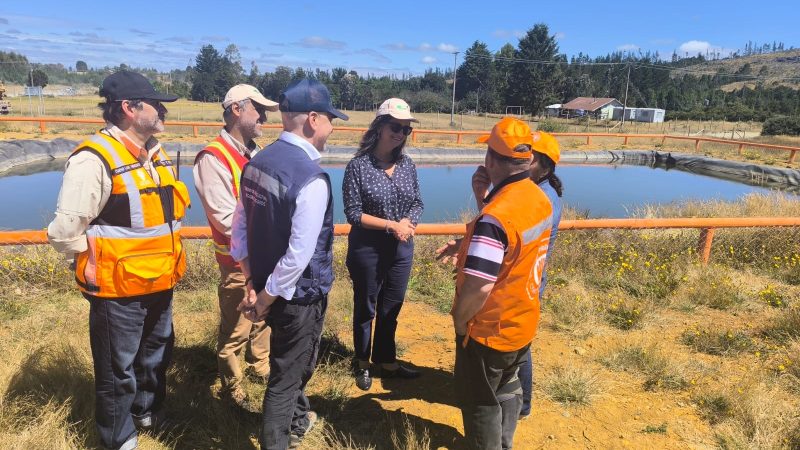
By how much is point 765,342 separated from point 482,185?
3145 mm

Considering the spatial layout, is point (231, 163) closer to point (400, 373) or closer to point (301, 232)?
point (301, 232)

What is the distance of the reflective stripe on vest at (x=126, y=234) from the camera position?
2309mm

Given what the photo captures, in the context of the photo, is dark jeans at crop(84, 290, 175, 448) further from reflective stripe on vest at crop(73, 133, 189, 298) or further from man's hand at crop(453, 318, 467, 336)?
man's hand at crop(453, 318, 467, 336)

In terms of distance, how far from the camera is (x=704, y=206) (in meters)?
9.68

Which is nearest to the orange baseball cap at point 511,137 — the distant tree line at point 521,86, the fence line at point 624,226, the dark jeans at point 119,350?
the dark jeans at point 119,350

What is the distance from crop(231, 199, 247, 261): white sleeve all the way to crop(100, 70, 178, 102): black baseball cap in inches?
27.5

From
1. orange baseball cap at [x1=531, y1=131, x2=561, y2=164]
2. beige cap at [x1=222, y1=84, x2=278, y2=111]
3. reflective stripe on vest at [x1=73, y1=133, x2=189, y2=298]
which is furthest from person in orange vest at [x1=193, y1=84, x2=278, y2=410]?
orange baseball cap at [x1=531, y1=131, x2=561, y2=164]

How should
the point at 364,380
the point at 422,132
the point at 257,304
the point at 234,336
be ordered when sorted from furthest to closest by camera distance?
the point at 422,132 < the point at 364,380 < the point at 234,336 < the point at 257,304

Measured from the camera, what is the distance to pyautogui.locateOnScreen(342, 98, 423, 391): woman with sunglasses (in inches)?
127

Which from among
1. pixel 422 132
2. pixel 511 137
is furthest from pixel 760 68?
pixel 511 137

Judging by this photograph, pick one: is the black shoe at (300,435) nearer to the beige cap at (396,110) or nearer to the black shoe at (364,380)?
the black shoe at (364,380)

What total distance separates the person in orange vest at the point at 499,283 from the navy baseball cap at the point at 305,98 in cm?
75

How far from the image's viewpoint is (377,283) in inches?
132

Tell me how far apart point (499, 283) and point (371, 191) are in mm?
1297
